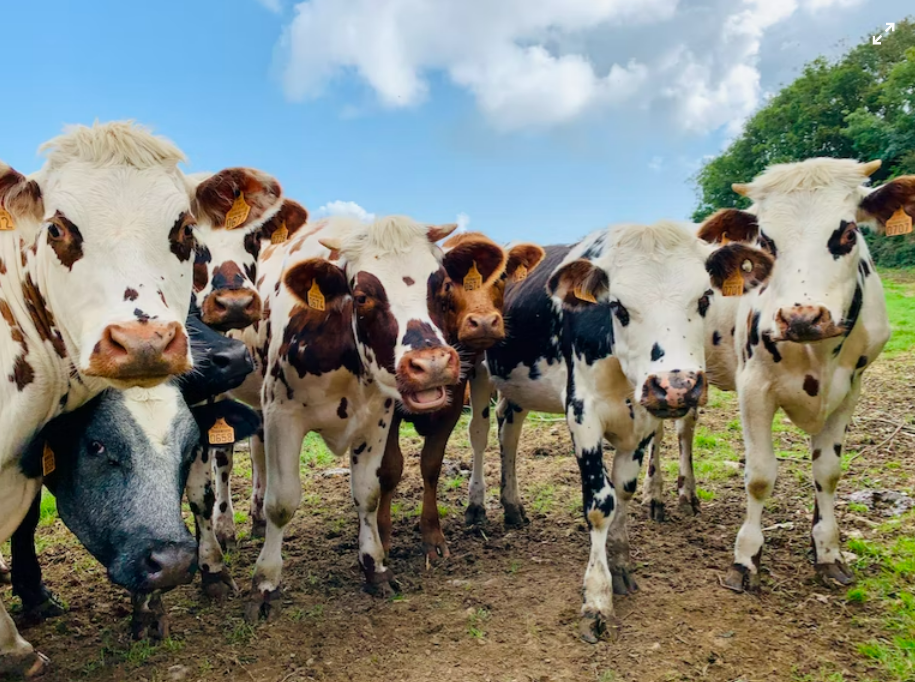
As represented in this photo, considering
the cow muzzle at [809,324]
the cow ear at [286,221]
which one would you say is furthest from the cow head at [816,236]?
the cow ear at [286,221]

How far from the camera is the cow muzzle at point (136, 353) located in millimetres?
2498

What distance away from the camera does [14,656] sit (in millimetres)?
3676

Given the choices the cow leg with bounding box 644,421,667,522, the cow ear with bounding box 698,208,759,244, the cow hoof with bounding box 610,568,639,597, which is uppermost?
the cow ear with bounding box 698,208,759,244

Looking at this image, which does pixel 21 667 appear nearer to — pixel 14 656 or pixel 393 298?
pixel 14 656

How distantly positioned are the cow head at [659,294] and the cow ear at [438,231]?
0.80m

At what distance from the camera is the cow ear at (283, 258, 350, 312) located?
4191 mm

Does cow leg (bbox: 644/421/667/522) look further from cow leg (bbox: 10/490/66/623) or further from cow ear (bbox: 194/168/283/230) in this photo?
cow leg (bbox: 10/490/66/623)

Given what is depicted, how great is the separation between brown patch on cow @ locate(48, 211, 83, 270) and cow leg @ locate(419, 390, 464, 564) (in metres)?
3.13

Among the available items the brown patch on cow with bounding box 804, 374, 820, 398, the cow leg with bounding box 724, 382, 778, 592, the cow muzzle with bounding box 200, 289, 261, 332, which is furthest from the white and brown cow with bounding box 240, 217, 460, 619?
the brown patch on cow with bounding box 804, 374, 820, 398

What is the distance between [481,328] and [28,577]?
11.2 feet

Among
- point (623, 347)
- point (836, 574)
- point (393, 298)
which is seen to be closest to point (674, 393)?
point (623, 347)

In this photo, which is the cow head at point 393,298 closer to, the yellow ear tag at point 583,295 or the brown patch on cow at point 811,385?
the yellow ear tag at point 583,295

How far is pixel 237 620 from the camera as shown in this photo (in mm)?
4328

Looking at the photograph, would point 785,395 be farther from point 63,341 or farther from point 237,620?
point 63,341
